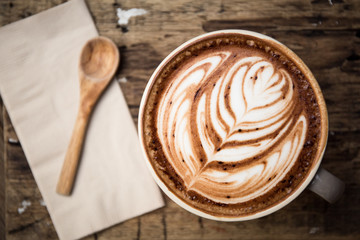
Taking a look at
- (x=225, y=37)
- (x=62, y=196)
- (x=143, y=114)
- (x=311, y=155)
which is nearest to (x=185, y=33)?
(x=225, y=37)

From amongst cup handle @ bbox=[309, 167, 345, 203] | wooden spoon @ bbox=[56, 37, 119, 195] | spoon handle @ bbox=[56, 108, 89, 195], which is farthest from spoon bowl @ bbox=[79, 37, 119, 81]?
cup handle @ bbox=[309, 167, 345, 203]

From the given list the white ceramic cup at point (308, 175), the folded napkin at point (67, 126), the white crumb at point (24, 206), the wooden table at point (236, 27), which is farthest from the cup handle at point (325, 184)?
the white crumb at point (24, 206)

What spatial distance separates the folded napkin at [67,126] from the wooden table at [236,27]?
37 millimetres

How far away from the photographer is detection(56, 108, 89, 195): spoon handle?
31.7 inches

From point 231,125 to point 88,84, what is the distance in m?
0.42

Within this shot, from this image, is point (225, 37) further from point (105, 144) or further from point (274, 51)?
point (105, 144)

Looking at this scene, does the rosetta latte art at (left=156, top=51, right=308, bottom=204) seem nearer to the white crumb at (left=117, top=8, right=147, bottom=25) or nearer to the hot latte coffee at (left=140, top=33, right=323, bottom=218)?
the hot latte coffee at (left=140, top=33, right=323, bottom=218)

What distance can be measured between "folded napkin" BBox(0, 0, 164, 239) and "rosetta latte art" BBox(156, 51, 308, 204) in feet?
0.69

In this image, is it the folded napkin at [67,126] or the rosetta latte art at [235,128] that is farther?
the folded napkin at [67,126]

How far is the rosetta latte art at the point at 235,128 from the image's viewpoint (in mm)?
634

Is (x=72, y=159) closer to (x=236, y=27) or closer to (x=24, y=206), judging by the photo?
(x=24, y=206)

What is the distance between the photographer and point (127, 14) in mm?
841

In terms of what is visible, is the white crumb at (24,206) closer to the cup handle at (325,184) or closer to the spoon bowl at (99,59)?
the spoon bowl at (99,59)

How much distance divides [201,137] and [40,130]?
472mm
